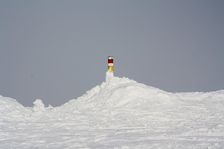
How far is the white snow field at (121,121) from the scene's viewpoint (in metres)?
11.7

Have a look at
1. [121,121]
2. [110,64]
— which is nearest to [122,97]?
[110,64]

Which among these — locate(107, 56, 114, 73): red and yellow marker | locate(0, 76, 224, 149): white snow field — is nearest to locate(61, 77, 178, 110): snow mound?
locate(0, 76, 224, 149): white snow field

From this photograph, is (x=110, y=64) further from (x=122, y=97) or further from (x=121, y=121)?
(x=121, y=121)

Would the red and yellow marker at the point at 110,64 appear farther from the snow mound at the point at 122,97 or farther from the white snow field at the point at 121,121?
the snow mound at the point at 122,97

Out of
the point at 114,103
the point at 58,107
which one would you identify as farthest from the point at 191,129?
the point at 58,107

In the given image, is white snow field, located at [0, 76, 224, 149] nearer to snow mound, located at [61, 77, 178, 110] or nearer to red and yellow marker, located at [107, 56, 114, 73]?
snow mound, located at [61, 77, 178, 110]

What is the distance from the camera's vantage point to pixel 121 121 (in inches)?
687

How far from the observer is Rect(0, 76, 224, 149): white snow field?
38.4 feet

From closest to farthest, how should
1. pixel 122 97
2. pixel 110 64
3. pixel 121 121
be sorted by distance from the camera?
1. pixel 121 121
2. pixel 122 97
3. pixel 110 64

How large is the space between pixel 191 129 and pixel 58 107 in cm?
1236

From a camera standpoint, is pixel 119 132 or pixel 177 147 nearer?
pixel 177 147

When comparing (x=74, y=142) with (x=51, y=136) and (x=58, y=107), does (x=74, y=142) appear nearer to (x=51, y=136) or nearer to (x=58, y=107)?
(x=51, y=136)

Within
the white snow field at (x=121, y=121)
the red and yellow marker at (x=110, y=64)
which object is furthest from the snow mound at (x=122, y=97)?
the red and yellow marker at (x=110, y=64)

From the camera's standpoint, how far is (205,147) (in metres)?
10.3
